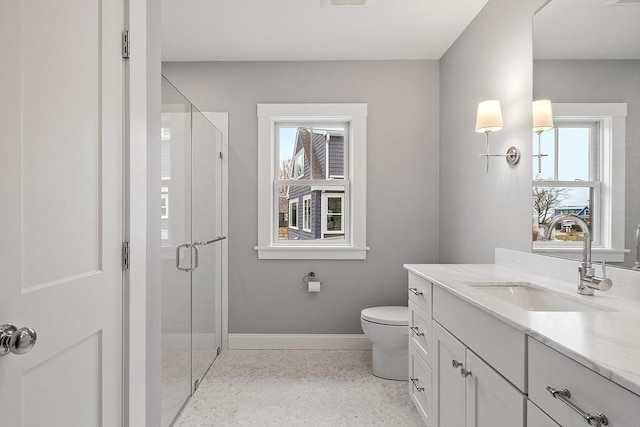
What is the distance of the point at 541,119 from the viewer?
1.76 meters

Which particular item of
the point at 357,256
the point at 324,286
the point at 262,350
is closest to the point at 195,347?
the point at 262,350

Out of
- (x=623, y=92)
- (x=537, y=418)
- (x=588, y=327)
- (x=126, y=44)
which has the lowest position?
(x=537, y=418)

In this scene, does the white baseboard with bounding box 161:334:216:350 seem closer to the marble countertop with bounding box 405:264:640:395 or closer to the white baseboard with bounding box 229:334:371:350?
the white baseboard with bounding box 229:334:371:350

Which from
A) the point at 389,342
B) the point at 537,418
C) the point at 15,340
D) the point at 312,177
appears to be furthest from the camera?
the point at 312,177

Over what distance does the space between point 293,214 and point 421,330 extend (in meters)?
1.71

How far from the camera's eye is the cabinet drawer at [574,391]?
0.70 metres

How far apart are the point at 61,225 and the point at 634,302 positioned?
183 cm

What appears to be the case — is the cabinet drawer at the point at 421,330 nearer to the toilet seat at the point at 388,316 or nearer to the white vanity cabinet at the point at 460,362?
the white vanity cabinet at the point at 460,362

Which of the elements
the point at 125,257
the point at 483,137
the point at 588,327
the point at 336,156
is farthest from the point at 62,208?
the point at 336,156

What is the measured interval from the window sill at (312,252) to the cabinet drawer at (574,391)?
85.6 inches

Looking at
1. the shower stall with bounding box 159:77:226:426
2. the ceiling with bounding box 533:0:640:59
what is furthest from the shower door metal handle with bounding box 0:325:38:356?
the ceiling with bounding box 533:0:640:59

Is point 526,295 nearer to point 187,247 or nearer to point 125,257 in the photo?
point 125,257

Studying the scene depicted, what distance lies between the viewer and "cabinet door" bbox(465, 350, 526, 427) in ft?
3.47

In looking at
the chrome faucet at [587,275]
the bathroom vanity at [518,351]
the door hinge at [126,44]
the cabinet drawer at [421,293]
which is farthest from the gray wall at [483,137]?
the door hinge at [126,44]
